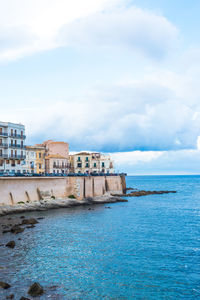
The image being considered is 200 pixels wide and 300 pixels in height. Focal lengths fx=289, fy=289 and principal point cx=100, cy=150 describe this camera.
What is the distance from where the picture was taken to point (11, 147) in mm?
59250

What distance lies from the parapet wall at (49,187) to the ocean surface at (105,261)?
12137 millimetres

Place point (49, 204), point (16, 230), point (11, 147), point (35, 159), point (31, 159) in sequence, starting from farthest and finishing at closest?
point (35, 159), point (31, 159), point (11, 147), point (49, 204), point (16, 230)

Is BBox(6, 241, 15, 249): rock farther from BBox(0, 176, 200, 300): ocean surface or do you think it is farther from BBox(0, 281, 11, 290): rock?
BBox(0, 281, 11, 290): rock

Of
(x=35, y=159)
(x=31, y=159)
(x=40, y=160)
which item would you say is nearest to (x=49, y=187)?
(x=31, y=159)

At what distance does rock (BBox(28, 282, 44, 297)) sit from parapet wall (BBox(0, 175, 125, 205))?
31.1 m

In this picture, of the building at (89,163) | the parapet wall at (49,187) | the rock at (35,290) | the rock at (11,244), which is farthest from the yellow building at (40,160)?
the rock at (35,290)

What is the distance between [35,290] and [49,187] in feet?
129

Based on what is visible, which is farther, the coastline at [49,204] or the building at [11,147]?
the building at [11,147]

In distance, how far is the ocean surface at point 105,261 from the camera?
18.3 meters

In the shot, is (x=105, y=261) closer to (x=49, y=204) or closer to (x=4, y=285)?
(x=4, y=285)

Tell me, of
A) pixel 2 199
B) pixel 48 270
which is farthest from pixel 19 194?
pixel 48 270

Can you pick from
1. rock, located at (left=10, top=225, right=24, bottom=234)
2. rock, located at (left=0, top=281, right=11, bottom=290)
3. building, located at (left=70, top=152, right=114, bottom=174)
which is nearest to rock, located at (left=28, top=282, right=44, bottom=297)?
rock, located at (left=0, top=281, right=11, bottom=290)

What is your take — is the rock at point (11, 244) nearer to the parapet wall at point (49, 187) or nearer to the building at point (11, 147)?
the parapet wall at point (49, 187)

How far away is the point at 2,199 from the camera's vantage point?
46781mm
